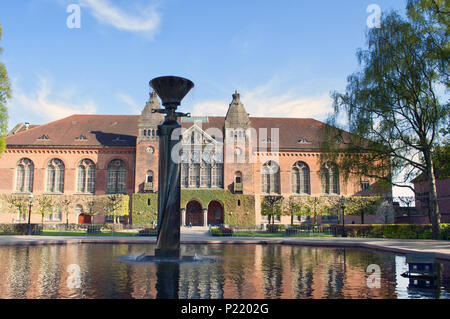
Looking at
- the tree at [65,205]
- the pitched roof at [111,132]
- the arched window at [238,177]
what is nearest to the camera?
the tree at [65,205]

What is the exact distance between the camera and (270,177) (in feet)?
157

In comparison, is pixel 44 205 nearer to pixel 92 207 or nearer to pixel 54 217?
pixel 92 207

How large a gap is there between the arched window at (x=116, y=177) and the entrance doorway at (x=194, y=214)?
30.1 ft

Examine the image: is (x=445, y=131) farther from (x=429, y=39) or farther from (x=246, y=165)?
(x=246, y=165)

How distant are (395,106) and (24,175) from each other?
45.6 meters

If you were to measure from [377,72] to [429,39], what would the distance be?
3413 mm

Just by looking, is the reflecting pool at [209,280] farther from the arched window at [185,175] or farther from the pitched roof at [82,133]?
the pitched roof at [82,133]

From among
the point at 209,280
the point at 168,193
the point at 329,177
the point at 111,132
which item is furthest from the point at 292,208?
the point at 209,280

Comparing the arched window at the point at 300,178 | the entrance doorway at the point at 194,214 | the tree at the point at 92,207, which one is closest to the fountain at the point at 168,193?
the tree at the point at 92,207

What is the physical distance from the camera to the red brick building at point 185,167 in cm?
4497

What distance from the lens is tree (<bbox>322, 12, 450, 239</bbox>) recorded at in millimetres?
21844

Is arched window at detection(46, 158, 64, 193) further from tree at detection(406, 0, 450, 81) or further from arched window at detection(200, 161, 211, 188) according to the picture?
tree at detection(406, 0, 450, 81)
